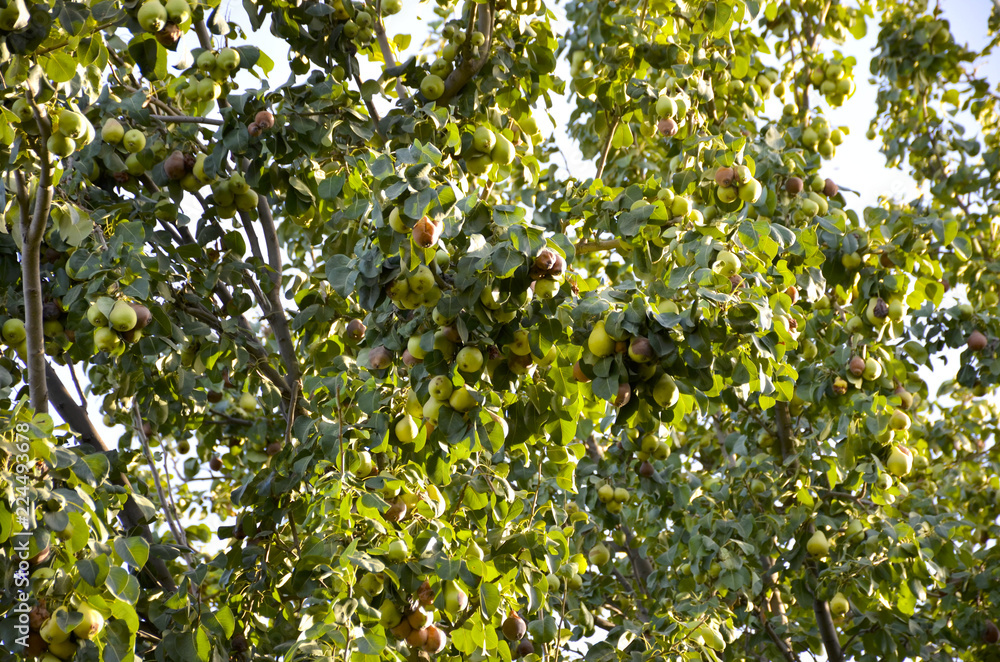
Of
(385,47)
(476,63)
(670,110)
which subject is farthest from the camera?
(385,47)

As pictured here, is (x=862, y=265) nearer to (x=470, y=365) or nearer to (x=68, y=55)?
(x=470, y=365)

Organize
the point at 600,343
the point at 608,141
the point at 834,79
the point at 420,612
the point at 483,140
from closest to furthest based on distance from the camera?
the point at 600,343
the point at 420,612
the point at 483,140
the point at 608,141
the point at 834,79

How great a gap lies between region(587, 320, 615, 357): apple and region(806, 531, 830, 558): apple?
5.77ft

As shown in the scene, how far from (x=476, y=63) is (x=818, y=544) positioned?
2137mm

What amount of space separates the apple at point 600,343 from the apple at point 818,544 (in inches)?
69.3

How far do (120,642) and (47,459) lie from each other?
0.42 metres

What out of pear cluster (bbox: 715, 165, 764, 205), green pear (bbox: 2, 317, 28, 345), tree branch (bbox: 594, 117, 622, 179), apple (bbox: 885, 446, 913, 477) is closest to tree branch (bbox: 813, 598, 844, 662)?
apple (bbox: 885, 446, 913, 477)

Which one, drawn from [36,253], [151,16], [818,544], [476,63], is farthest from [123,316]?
[818,544]

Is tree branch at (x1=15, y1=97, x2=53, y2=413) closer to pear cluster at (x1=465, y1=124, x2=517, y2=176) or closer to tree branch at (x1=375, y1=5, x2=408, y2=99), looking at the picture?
pear cluster at (x1=465, y1=124, x2=517, y2=176)

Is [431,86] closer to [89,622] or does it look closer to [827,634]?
[89,622]

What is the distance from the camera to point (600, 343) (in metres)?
1.77

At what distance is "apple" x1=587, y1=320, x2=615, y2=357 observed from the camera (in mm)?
1766

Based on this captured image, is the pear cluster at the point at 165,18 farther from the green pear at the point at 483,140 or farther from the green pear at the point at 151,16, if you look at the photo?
the green pear at the point at 483,140

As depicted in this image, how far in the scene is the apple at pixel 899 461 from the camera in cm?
295
